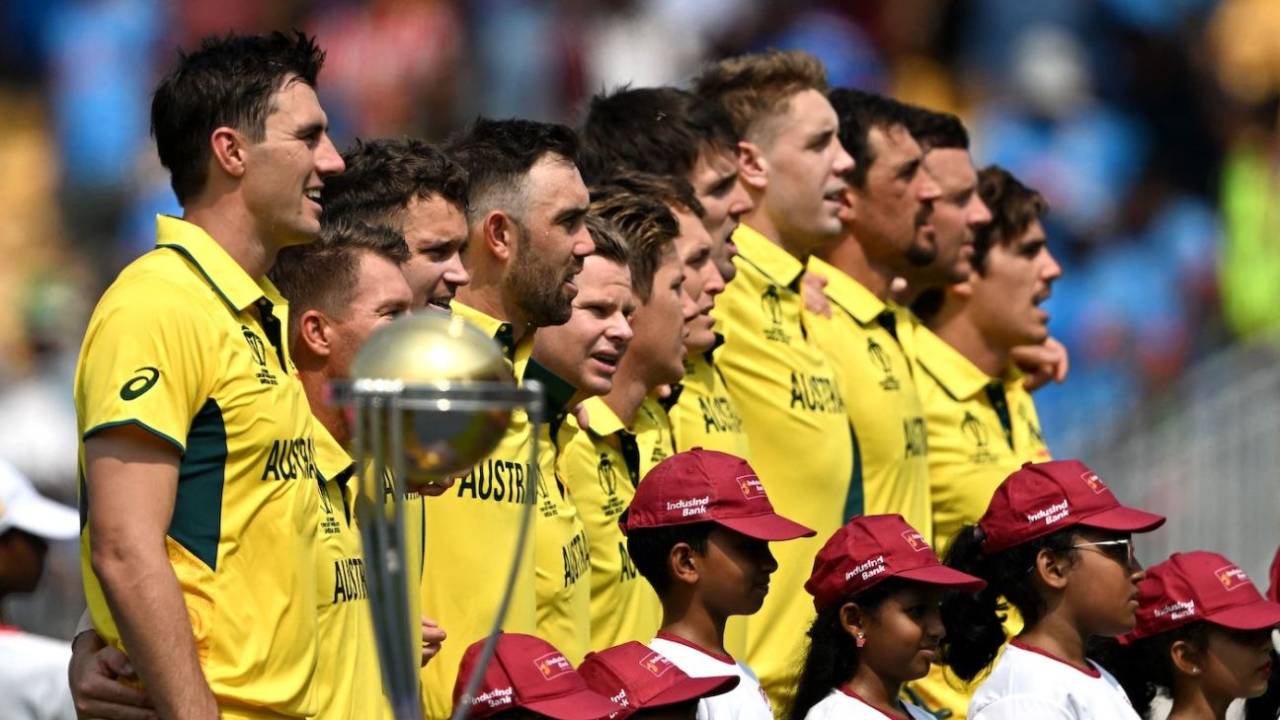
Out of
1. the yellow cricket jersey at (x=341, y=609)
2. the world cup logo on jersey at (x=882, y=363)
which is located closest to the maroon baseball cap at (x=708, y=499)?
the yellow cricket jersey at (x=341, y=609)

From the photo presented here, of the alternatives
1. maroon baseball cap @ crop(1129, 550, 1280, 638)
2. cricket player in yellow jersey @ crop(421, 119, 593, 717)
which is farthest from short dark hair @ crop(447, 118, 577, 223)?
maroon baseball cap @ crop(1129, 550, 1280, 638)

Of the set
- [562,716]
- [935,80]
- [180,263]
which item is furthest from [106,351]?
[935,80]

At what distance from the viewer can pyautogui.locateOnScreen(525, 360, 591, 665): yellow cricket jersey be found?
5.54m

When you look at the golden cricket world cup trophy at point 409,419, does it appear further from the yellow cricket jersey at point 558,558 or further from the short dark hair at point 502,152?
the short dark hair at point 502,152

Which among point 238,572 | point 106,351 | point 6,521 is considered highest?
point 106,351

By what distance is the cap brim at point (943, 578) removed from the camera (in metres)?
5.48

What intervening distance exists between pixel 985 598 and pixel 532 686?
1680 millimetres

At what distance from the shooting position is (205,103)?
186 inches

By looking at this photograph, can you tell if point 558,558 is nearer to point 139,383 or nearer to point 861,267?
point 139,383

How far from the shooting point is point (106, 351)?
437cm

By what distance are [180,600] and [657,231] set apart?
2.37 metres

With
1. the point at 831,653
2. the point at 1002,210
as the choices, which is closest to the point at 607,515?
the point at 831,653

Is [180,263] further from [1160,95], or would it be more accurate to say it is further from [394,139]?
[1160,95]

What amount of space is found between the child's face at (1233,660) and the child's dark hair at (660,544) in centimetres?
157
